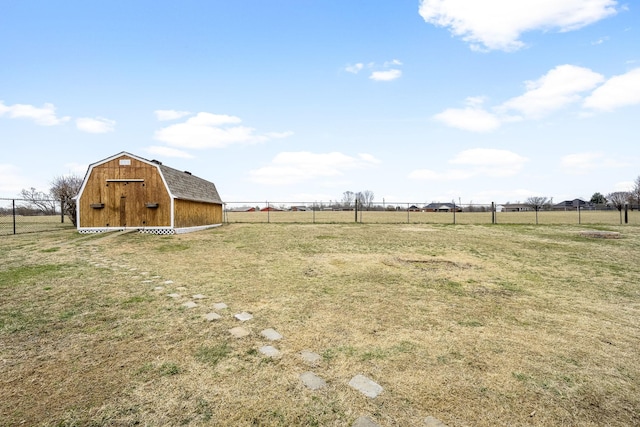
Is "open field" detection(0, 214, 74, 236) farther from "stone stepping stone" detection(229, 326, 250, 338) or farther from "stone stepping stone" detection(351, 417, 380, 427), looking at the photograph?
"stone stepping stone" detection(351, 417, 380, 427)

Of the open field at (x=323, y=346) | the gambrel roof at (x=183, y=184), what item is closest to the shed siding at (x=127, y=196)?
the gambrel roof at (x=183, y=184)

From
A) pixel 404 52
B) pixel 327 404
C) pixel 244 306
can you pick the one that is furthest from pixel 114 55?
pixel 327 404

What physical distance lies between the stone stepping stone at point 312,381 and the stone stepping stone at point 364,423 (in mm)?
448

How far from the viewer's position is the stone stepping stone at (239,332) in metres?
3.18

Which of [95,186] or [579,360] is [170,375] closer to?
[579,360]

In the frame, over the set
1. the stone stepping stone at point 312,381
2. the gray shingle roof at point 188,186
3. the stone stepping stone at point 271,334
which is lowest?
the stone stepping stone at point 271,334

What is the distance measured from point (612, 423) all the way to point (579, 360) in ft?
3.22

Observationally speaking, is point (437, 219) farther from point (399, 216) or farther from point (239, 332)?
point (239, 332)

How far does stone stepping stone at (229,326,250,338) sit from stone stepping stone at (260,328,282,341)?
20cm

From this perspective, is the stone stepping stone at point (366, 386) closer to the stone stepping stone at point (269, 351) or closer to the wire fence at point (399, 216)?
the stone stepping stone at point (269, 351)

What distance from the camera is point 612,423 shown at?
5.89ft

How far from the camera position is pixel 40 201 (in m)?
18.0

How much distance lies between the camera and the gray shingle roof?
1485 cm

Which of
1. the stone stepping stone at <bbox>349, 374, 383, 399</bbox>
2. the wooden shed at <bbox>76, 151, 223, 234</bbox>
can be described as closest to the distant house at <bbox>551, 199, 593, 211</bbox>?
the stone stepping stone at <bbox>349, 374, 383, 399</bbox>
